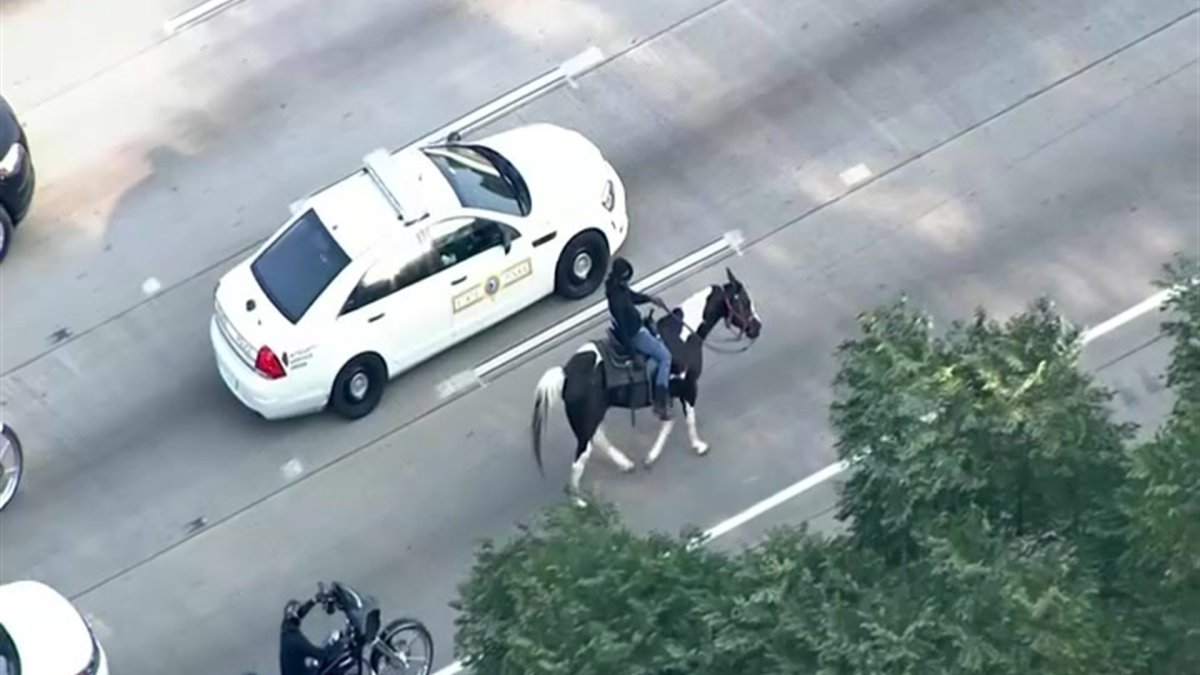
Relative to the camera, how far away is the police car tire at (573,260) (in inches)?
811

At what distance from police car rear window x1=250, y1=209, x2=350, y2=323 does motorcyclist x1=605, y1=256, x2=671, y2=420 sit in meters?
2.36

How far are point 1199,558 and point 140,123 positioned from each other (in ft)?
44.6

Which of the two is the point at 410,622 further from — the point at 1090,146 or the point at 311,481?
the point at 1090,146

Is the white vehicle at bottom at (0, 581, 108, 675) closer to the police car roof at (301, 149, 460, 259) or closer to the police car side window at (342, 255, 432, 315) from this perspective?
the police car side window at (342, 255, 432, 315)

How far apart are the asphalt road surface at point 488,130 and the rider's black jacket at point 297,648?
1438 mm

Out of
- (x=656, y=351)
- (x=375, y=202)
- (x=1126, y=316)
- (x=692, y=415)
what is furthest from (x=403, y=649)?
(x=1126, y=316)

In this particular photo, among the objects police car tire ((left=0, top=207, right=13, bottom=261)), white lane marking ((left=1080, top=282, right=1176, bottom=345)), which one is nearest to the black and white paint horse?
white lane marking ((left=1080, top=282, right=1176, bottom=345))

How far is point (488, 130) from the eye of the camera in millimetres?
22578

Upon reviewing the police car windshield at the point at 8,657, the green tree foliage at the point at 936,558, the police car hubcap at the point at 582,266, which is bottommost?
the police car hubcap at the point at 582,266

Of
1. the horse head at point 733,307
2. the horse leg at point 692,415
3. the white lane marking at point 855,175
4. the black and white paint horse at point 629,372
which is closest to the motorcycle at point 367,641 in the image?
the black and white paint horse at point 629,372

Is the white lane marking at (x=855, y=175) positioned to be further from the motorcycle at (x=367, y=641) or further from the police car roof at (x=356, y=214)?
the motorcycle at (x=367, y=641)

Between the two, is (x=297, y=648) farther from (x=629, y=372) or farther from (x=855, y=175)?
(x=855, y=175)

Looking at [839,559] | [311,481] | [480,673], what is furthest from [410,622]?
[839,559]

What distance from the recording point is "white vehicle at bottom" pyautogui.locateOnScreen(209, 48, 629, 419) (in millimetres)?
19672
